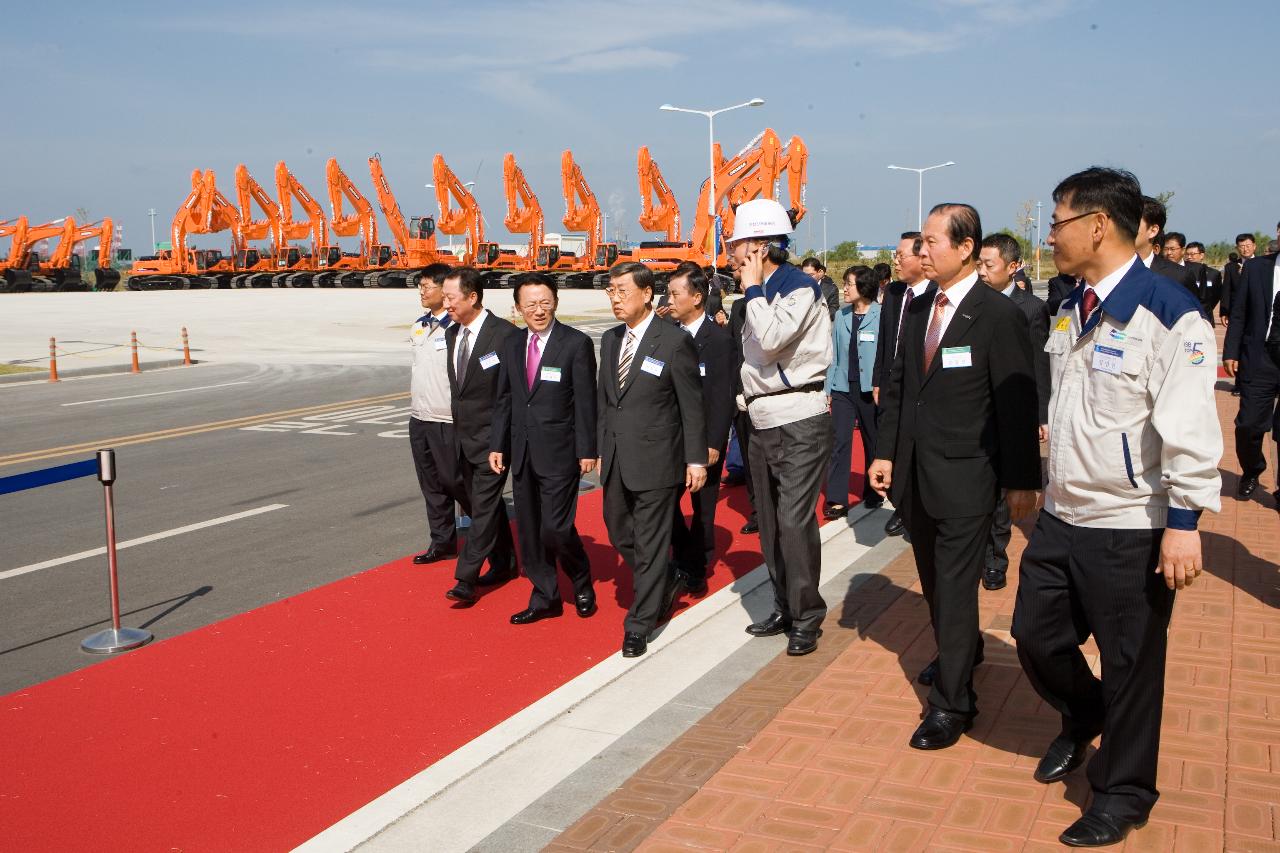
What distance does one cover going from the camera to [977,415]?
441 cm

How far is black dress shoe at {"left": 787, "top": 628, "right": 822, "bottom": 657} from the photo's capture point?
549cm

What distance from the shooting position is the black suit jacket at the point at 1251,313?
25.3 feet

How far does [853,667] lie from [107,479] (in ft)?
13.2

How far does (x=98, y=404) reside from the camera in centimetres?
1716

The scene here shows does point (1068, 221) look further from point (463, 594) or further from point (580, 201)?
point (580, 201)

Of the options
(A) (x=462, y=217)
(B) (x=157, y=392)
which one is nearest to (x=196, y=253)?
(A) (x=462, y=217)

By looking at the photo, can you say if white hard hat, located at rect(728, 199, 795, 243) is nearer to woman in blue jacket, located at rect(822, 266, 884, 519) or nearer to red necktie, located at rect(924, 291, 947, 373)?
red necktie, located at rect(924, 291, 947, 373)

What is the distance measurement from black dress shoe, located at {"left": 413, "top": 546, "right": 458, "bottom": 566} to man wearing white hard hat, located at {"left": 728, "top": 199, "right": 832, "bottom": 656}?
2.83 m

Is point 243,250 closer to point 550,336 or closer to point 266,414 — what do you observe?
point 266,414

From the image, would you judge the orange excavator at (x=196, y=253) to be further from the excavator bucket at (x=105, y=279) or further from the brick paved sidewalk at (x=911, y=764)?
the brick paved sidewalk at (x=911, y=764)

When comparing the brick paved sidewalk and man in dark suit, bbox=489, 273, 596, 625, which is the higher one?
man in dark suit, bbox=489, 273, 596, 625

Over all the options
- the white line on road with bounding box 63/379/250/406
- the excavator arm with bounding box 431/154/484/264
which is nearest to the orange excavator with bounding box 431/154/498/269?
the excavator arm with bounding box 431/154/484/264

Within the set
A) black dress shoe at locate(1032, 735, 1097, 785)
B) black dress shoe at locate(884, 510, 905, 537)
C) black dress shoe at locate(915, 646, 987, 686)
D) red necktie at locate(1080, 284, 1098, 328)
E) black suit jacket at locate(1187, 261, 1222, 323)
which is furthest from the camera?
black suit jacket at locate(1187, 261, 1222, 323)

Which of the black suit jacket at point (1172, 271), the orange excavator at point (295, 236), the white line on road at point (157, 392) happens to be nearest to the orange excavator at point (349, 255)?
the orange excavator at point (295, 236)
